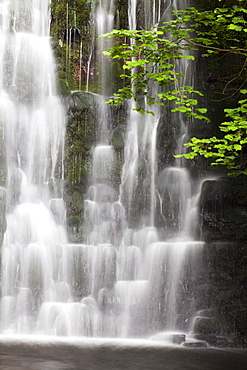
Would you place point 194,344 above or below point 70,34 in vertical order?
below

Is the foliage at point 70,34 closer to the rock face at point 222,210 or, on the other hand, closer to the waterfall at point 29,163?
the waterfall at point 29,163

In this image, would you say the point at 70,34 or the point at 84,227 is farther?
the point at 70,34

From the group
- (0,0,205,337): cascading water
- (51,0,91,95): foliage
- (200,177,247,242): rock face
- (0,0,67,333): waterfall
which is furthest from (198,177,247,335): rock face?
(51,0,91,95): foliage

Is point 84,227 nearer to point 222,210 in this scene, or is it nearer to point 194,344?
point 222,210

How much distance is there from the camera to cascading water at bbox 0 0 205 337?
1246 centimetres

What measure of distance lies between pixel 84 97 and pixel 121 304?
6135mm

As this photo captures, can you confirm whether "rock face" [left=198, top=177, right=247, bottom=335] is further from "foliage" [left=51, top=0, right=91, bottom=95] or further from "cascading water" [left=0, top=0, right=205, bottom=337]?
"foliage" [left=51, top=0, right=91, bottom=95]

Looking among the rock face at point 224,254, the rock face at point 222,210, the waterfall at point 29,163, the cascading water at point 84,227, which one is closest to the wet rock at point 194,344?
the rock face at point 224,254

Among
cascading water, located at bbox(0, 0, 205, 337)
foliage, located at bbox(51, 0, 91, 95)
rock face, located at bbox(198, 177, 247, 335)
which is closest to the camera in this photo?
rock face, located at bbox(198, 177, 247, 335)

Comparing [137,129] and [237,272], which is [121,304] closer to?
[237,272]

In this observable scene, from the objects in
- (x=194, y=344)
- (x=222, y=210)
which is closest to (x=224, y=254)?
(x=222, y=210)

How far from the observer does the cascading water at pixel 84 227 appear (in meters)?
12.5

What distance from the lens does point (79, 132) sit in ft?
49.8

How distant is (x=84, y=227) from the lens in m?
14.0
